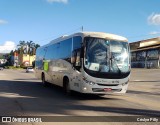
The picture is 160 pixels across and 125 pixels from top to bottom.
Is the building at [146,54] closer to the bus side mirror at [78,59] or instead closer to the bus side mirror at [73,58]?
the bus side mirror at [73,58]

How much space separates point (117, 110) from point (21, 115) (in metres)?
3.52

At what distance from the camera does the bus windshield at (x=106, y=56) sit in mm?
15523

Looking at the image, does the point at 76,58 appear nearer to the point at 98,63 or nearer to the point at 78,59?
the point at 78,59

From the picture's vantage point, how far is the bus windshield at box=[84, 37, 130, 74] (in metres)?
15.5

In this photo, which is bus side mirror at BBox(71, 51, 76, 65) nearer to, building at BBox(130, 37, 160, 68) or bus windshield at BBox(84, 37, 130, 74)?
bus windshield at BBox(84, 37, 130, 74)

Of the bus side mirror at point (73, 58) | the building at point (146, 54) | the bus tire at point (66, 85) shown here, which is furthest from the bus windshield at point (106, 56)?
the building at point (146, 54)

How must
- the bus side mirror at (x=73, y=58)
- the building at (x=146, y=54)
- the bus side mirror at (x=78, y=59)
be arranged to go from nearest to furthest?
1. the bus side mirror at (x=78, y=59)
2. the bus side mirror at (x=73, y=58)
3. the building at (x=146, y=54)

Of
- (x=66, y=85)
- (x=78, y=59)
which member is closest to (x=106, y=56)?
(x=78, y=59)

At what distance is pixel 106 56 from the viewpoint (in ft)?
51.5

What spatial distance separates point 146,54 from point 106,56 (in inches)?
2522

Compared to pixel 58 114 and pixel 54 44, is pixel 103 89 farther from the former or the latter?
pixel 54 44

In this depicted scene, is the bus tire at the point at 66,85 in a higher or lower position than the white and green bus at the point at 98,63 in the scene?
lower

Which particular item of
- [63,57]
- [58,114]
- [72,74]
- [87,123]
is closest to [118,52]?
[72,74]

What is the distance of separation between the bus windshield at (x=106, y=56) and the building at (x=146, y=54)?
58.2 metres
